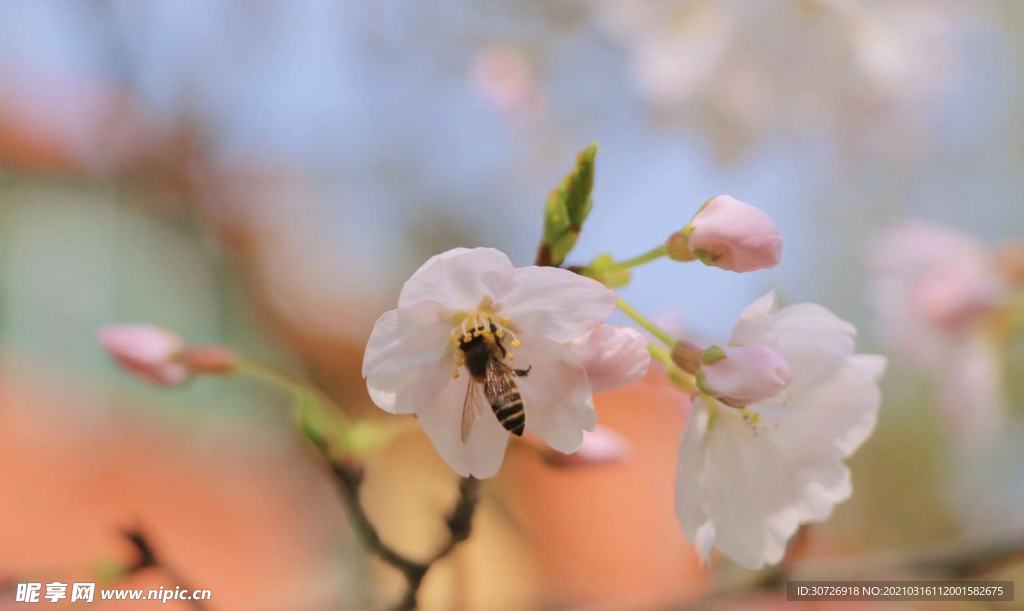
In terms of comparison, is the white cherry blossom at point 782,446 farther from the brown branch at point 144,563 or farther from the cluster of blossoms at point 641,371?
the brown branch at point 144,563

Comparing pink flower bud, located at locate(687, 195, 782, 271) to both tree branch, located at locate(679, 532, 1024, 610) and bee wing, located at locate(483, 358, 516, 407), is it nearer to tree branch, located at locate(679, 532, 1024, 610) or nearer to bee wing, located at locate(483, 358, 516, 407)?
bee wing, located at locate(483, 358, 516, 407)

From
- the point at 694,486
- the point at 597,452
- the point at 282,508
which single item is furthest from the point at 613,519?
the point at 694,486

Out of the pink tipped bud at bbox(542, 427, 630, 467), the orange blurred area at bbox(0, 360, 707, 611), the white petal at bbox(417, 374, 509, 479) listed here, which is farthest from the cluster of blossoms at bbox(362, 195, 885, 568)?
the orange blurred area at bbox(0, 360, 707, 611)

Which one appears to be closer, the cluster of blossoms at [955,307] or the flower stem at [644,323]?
the flower stem at [644,323]

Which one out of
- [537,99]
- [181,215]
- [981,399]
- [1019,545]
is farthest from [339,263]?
[1019,545]

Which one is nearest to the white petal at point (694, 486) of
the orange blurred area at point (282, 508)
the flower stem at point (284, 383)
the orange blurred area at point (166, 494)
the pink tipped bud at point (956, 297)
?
the flower stem at point (284, 383)

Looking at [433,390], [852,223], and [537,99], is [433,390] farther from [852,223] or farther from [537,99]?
[852,223]
